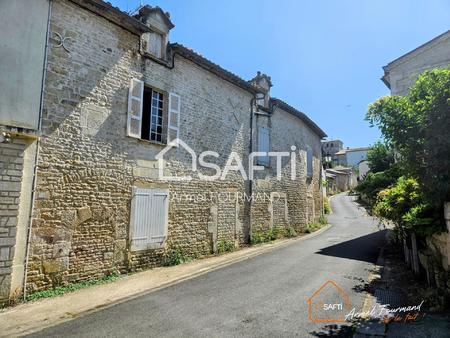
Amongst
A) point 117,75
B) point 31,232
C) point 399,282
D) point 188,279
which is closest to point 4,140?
point 31,232

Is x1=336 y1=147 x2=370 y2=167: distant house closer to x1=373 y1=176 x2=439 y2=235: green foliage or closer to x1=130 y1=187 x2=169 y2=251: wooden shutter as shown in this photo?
x1=373 y1=176 x2=439 y2=235: green foliage

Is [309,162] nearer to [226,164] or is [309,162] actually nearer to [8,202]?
[226,164]

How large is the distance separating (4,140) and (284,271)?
666 centimetres

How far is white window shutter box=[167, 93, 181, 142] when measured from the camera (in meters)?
8.92

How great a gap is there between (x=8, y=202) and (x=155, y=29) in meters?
5.85

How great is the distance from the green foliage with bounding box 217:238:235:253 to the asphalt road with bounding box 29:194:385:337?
1557mm

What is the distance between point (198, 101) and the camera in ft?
32.7

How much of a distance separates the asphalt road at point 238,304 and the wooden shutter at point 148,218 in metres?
1.76

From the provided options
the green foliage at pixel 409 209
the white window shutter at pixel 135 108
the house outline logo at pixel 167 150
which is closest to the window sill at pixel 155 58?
the white window shutter at pixel 135 108

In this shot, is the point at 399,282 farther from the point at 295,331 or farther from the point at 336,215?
the point at 336,215

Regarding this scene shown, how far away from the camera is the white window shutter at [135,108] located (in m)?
7.84

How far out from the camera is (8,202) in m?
5.68

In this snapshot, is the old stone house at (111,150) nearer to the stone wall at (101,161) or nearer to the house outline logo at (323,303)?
the stone wall at (101,161)

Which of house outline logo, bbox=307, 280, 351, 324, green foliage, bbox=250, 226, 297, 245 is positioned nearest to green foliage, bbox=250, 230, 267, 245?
green foliage, bbox=250, 226, 297, 245
